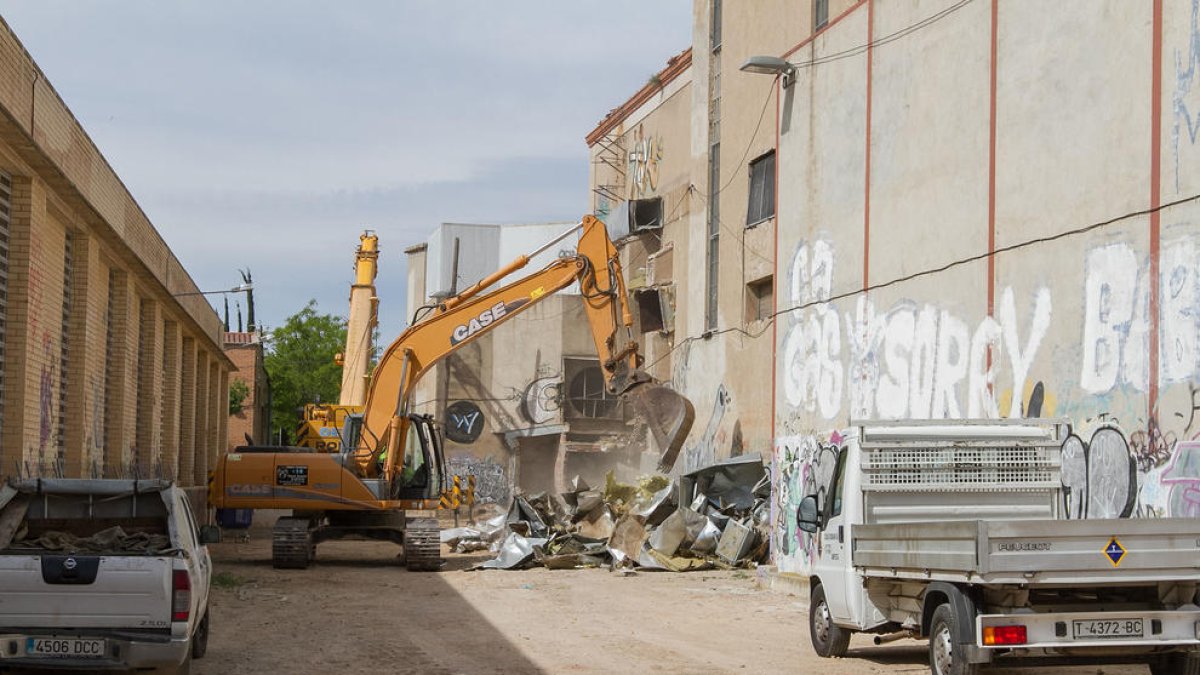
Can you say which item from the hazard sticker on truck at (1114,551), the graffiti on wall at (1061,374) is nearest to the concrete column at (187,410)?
the graffiti on wall at (1061,374)

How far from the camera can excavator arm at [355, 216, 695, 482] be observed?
26.2m

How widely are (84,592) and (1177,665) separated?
8.18 metres

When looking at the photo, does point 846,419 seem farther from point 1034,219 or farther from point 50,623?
point 50,623

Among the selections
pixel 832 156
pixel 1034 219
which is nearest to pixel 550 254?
pixel 832 156

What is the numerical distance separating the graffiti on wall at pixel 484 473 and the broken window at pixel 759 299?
2139 cm

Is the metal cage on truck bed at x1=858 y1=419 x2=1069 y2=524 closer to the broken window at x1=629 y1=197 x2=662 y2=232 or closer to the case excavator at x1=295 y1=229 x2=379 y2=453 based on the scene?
the case excavator at x1=295 y1=229 x2=379 y2=453

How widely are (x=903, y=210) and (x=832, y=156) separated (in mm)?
3478

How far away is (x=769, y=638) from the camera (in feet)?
51.8

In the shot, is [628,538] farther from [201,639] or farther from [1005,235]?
[201,639]

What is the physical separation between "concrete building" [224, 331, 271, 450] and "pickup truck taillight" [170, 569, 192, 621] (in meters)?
47.4

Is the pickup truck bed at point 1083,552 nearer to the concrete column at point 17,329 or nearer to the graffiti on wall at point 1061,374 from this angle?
the graffiti on wall at point 1061,374

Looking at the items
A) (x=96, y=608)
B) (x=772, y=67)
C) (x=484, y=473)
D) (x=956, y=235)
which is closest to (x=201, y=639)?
(x=96, y=608)

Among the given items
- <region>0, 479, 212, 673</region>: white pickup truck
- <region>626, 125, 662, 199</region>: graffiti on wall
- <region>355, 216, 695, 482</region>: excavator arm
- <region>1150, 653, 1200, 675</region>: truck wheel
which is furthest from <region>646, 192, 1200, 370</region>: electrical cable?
<region>0, 479, 212, 673</region>: white pickup truck

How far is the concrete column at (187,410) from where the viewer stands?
33375 mm
